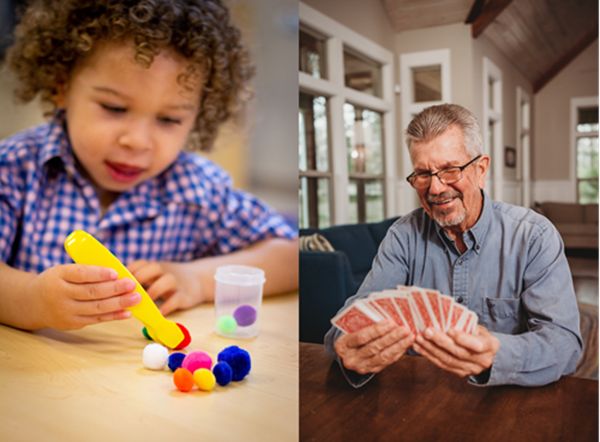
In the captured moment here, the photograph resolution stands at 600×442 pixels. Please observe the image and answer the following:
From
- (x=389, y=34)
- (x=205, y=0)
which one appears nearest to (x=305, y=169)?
(x=389, y=34)

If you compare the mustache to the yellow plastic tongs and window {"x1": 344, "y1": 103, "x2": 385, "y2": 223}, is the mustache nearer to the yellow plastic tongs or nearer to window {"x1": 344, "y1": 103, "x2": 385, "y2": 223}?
window {"x1": 344, "y1": 103, "x2": 385, "y2": 223}

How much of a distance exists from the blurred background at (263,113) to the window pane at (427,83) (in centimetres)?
95

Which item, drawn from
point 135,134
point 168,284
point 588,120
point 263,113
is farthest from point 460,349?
point 263,113

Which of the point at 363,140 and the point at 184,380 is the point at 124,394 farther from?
the point at 363,140

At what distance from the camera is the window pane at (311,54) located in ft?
2.09

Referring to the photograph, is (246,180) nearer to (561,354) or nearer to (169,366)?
(169,366)

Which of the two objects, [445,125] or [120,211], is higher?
[445,125]

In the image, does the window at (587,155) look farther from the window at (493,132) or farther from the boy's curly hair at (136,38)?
the boy's curly hair at (136,38)

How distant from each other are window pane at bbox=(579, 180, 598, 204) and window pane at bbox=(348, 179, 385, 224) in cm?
23

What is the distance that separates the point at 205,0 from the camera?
131 cm

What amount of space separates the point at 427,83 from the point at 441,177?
12cm

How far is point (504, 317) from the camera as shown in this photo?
20.5 inches

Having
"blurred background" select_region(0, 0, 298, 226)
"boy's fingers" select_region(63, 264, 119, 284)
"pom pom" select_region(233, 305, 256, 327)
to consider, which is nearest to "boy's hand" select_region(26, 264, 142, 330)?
"boy's fingers" select_region(63, 264, 119, 284)

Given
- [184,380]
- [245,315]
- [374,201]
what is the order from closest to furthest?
[374,201] → [184,380] → [245,315]
